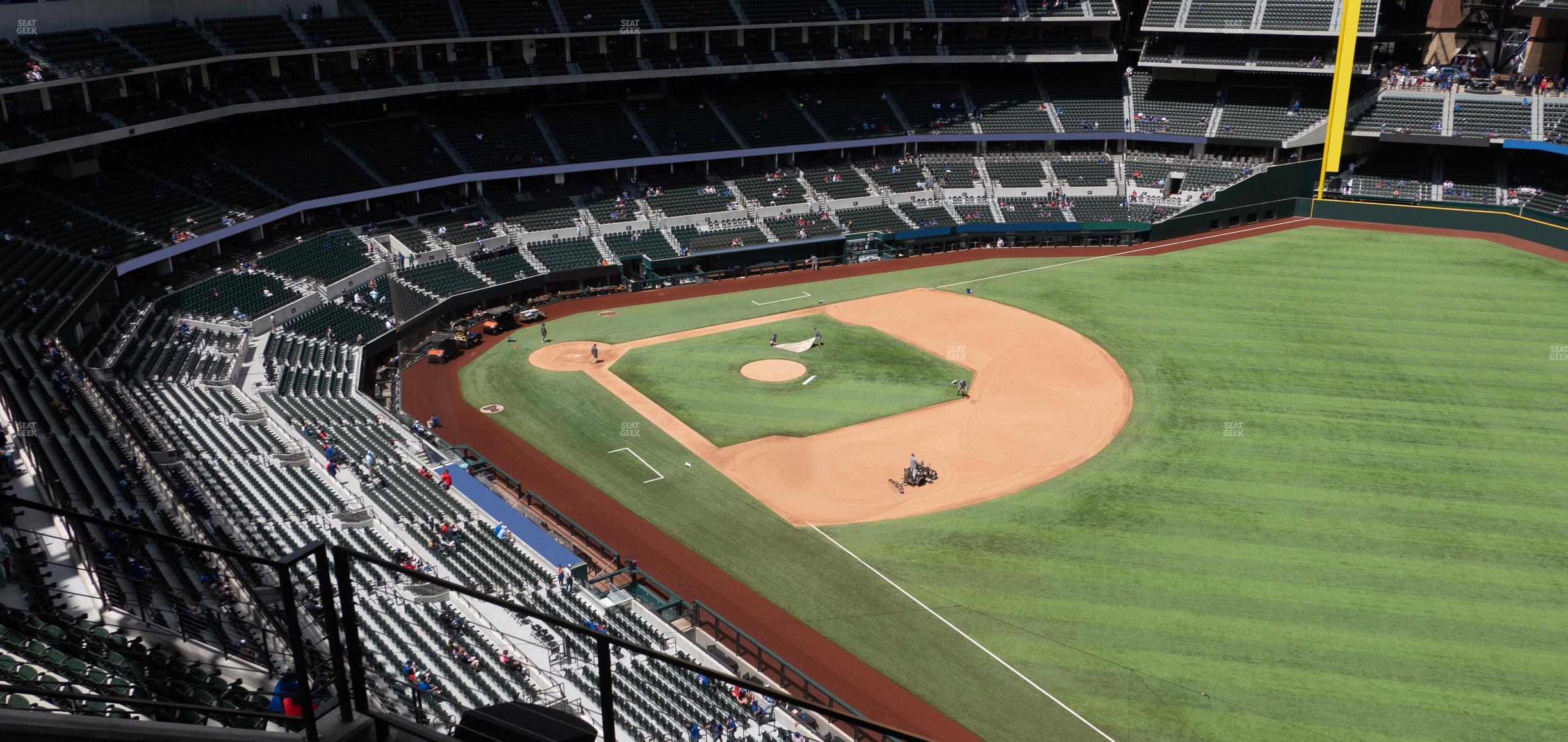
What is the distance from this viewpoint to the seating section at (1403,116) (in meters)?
59.2

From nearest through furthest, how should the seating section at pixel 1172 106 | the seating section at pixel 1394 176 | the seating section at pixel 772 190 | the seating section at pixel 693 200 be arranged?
the seating section at pixel 693 200 < the seating section at pixel 772 190 < the seating section at pixel 1394 176 < the seating section at pixel 1172 106

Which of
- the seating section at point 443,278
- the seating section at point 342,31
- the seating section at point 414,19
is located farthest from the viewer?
the seating section at point 414,19

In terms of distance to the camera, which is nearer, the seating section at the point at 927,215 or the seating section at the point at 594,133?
the seating section at the point at 594,133

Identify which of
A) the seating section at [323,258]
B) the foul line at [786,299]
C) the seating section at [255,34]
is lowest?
the foul line at [786,299]

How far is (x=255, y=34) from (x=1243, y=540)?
4733cm

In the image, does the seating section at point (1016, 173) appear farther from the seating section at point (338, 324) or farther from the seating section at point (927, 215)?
the seating section at point (338, 324)

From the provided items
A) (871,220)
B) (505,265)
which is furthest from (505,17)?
(871,220)

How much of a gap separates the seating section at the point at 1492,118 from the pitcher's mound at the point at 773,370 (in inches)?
1624

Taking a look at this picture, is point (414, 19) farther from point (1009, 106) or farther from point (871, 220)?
point (1009, 106)

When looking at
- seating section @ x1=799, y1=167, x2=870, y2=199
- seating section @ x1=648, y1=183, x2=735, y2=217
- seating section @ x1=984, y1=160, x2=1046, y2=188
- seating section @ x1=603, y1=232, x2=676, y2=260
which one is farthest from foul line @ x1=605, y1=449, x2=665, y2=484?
seating section @ x1=984, y1=160, x2=1046, y2=188

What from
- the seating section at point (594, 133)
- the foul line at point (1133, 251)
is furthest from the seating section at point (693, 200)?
the foul line at point (1133, 251)

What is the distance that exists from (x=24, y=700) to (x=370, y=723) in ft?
14.1

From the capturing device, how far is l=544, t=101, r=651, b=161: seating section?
2301 inches

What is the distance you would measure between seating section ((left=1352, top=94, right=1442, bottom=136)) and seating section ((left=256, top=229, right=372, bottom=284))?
177ft
